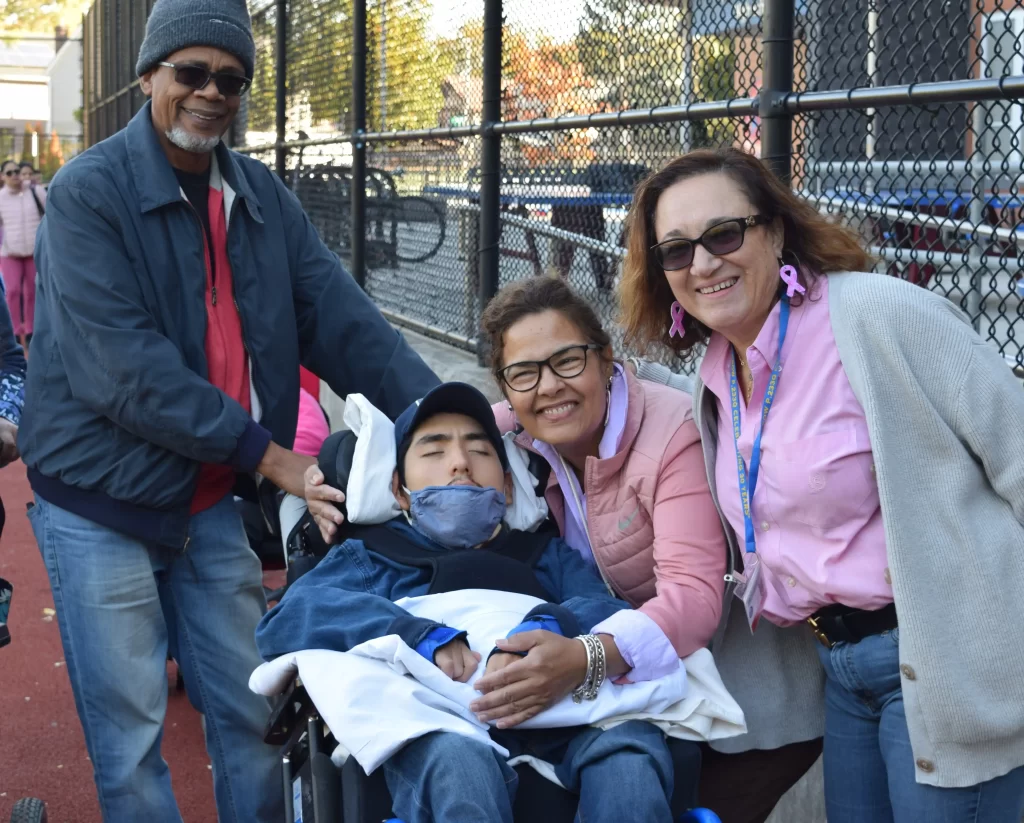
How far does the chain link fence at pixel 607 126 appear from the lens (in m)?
3.42

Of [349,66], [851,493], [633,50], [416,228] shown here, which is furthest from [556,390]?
[349,66]

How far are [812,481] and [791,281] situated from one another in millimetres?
404

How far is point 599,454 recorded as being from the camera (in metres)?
2.79

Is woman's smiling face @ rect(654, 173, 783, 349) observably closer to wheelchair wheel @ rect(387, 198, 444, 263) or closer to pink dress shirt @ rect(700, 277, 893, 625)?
pink dress shirt @ rect(700, 277, 893, 625)

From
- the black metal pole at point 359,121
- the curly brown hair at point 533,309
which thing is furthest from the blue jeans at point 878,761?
the black metal pole at point 359,121

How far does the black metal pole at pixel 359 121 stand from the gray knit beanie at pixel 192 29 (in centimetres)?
390

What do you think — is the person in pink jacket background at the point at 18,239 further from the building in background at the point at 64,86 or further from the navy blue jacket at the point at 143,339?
the building in background at the point at 64,86

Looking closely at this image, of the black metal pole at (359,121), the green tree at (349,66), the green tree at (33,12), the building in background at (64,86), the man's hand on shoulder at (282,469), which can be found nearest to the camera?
the man's hand on shoulder at (282,469)

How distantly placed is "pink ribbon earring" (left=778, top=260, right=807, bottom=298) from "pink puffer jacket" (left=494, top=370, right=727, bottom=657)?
1.33ft

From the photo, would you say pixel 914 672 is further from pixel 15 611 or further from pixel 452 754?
pixel 15 611

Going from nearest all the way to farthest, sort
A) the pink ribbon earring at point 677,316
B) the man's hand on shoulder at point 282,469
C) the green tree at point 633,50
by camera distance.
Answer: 1. the pink ribbon earring at point 677,316
2. the man's hand on shoulder at point 282,469
3. the green tree at point 633,50

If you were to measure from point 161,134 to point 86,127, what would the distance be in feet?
72.6

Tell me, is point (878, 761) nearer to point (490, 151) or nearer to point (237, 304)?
point (237, 304)

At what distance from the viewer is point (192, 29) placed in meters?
3.09
